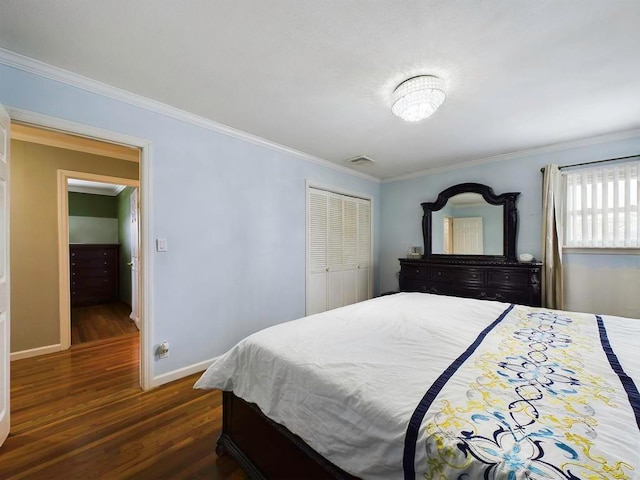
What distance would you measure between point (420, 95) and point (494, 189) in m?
2.42

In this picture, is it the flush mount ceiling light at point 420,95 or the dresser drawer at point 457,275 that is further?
the dresser drawer at point 457,275

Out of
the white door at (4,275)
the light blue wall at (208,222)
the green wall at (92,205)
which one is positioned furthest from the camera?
the green wall at (92,205)

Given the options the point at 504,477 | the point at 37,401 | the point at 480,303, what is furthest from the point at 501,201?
the point at 37,401

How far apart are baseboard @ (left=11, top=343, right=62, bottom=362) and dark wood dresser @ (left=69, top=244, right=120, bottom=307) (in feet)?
9.77

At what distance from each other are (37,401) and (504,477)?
3.13 meters

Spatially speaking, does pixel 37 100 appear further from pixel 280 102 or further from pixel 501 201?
pixel 501 201

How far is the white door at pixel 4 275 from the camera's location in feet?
5.48

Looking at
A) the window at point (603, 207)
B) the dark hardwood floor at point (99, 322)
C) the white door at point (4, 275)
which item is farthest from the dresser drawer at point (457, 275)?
the dark hardwood floor at point (99, 322)

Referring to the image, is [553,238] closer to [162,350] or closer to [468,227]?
[468,227]

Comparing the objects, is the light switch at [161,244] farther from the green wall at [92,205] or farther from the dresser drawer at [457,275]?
the green wall at [92,205]

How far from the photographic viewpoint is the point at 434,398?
0.97 m

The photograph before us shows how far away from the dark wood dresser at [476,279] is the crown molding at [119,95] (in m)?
2.48

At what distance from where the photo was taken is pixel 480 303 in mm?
2408

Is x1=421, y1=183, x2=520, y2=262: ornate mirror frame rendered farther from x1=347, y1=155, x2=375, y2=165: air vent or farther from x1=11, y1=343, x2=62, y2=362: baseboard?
x1=11, y1=343, x2=62, y2=362: baseboard
